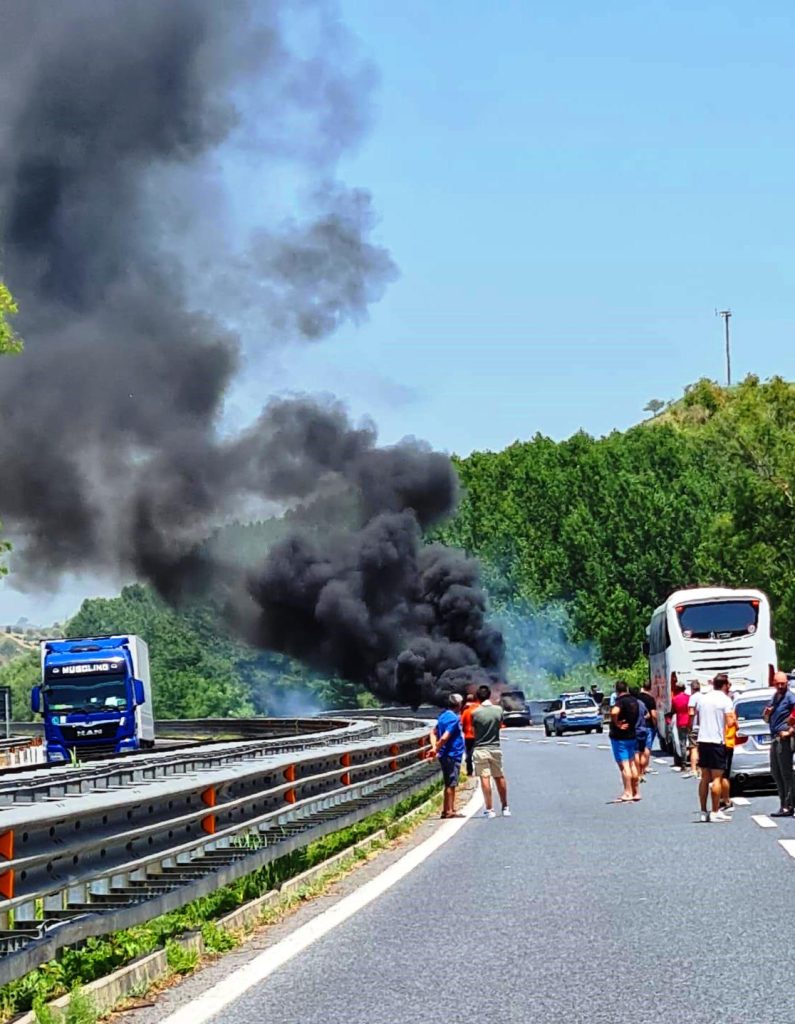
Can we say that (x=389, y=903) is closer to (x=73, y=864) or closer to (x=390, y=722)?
(x=73, y=864)

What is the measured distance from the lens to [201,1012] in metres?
8.77

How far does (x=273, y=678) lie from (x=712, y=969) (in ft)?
361

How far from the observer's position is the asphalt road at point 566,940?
8773mm

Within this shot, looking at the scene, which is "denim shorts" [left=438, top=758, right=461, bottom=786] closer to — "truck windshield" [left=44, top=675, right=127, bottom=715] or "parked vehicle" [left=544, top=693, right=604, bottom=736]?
"truck windshield" [left=44, top=675, right=127, bottom=715]

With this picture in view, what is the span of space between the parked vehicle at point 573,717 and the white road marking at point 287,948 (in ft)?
162

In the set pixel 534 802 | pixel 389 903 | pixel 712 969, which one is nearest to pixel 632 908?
pixel 389 903

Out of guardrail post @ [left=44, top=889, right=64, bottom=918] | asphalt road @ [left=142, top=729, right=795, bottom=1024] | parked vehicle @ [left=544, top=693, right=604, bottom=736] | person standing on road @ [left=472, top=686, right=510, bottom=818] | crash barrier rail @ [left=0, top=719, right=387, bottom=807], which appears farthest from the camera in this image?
parked vehicle @ [left=544, top=693, right=604, bottom=736]

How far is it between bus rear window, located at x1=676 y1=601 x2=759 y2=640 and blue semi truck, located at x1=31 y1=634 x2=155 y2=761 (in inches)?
606

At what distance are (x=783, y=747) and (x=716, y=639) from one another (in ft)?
67.2

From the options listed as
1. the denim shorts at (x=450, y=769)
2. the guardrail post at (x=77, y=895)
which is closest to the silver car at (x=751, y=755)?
the denim shorts at (x=450, y=769)

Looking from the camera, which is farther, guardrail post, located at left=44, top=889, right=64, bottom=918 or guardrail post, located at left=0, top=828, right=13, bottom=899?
guardrail post, located at left=44, top=889, right=64, bottom=918

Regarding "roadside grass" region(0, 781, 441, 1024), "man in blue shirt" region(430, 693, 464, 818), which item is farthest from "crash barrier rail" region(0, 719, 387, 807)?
"roadside grass" region(0, 781, 441, 1024)

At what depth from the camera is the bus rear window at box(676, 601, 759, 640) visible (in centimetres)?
4359

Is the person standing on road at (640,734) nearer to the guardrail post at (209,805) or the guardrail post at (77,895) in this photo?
the guardrail post at (209,805)
